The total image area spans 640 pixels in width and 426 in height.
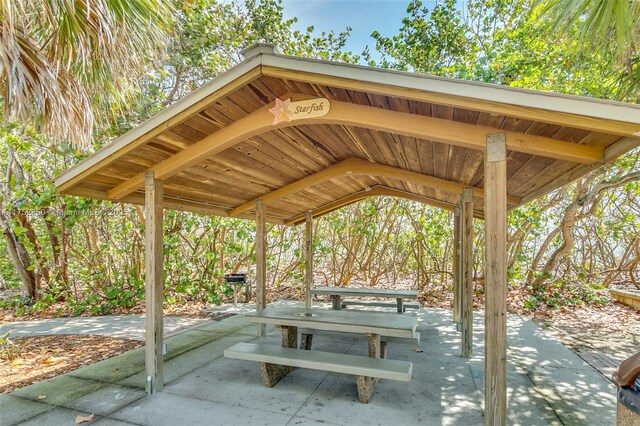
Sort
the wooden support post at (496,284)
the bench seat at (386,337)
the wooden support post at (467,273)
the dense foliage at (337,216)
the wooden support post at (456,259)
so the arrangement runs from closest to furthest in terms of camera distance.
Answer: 1. the wooden support post at (496,284)
2. the bench seat at (386,337)
3. the wooden support post at (467,273)
4. the wooden support post at (456,259)
5. the dense foliage at (337,216)

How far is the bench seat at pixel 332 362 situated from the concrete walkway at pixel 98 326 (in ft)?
8.56

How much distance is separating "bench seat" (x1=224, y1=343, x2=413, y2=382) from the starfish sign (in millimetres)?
2050

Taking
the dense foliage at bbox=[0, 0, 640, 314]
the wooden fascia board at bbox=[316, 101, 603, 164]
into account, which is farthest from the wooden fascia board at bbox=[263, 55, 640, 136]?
the dense foliage at bbox=[0, 0, 640, 314]

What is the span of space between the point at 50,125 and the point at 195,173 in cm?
132

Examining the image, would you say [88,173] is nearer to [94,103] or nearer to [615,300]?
[94,103]

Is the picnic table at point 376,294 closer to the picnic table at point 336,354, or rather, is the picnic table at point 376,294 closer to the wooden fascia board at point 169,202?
the picnic table at point 336,354

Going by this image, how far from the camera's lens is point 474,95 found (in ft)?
6.39

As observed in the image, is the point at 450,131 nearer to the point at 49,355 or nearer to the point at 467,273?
the point at 467,273

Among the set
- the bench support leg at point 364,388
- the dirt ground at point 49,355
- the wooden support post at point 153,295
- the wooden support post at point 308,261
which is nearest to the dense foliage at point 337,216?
the dirt ground at point 49,355

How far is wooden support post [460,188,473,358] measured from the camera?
395cm

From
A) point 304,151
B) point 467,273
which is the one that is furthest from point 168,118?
point 467,273

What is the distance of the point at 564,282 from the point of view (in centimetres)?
743

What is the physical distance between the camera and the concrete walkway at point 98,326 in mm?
5109

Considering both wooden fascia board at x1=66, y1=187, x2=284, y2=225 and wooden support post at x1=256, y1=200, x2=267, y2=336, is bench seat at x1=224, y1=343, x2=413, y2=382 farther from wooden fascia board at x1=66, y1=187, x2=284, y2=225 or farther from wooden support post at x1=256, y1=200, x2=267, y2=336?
wooden fascia board at x1=66, y1=187, x2=284, y2=225
